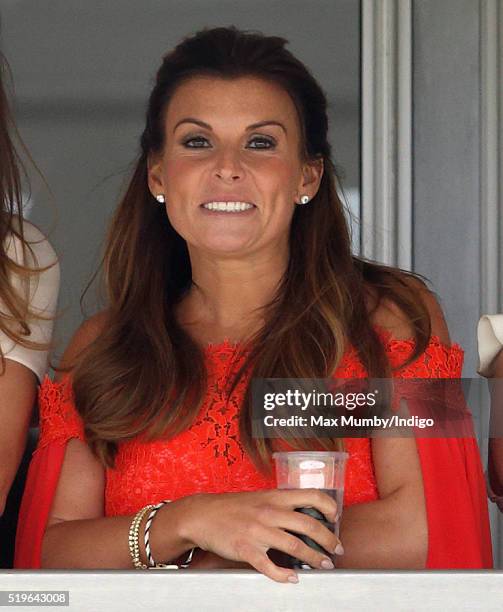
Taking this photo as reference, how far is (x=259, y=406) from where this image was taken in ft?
7.98

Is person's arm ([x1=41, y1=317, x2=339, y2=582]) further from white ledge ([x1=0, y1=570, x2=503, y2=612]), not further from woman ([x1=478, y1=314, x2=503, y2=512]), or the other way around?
woman ([x1=478, y1=314, x2=503, y2=512])

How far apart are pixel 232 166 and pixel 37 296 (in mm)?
403

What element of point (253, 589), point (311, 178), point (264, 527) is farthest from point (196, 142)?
point (253, 589)

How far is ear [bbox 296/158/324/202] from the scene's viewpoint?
8.48 feet

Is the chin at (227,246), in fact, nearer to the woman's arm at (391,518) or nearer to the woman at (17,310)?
the woman at (17,310)

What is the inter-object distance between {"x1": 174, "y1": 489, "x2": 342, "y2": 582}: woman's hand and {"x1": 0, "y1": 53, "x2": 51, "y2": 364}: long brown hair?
568 mm

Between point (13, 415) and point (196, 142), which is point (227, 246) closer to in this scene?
point (196, 142)

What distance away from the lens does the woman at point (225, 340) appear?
230 cm

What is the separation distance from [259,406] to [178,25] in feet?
3.18

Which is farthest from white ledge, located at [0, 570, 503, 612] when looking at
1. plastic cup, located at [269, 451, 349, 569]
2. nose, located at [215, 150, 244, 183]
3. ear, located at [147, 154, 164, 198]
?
ear, located at [147, 154, 164, 198]

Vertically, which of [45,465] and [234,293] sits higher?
[234,293]

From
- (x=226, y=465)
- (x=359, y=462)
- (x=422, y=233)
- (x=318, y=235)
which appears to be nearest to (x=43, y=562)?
(x=226, y=465)

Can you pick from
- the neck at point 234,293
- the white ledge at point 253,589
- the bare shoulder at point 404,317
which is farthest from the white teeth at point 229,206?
the white ledge at point 253,589

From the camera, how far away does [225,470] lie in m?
2.38
